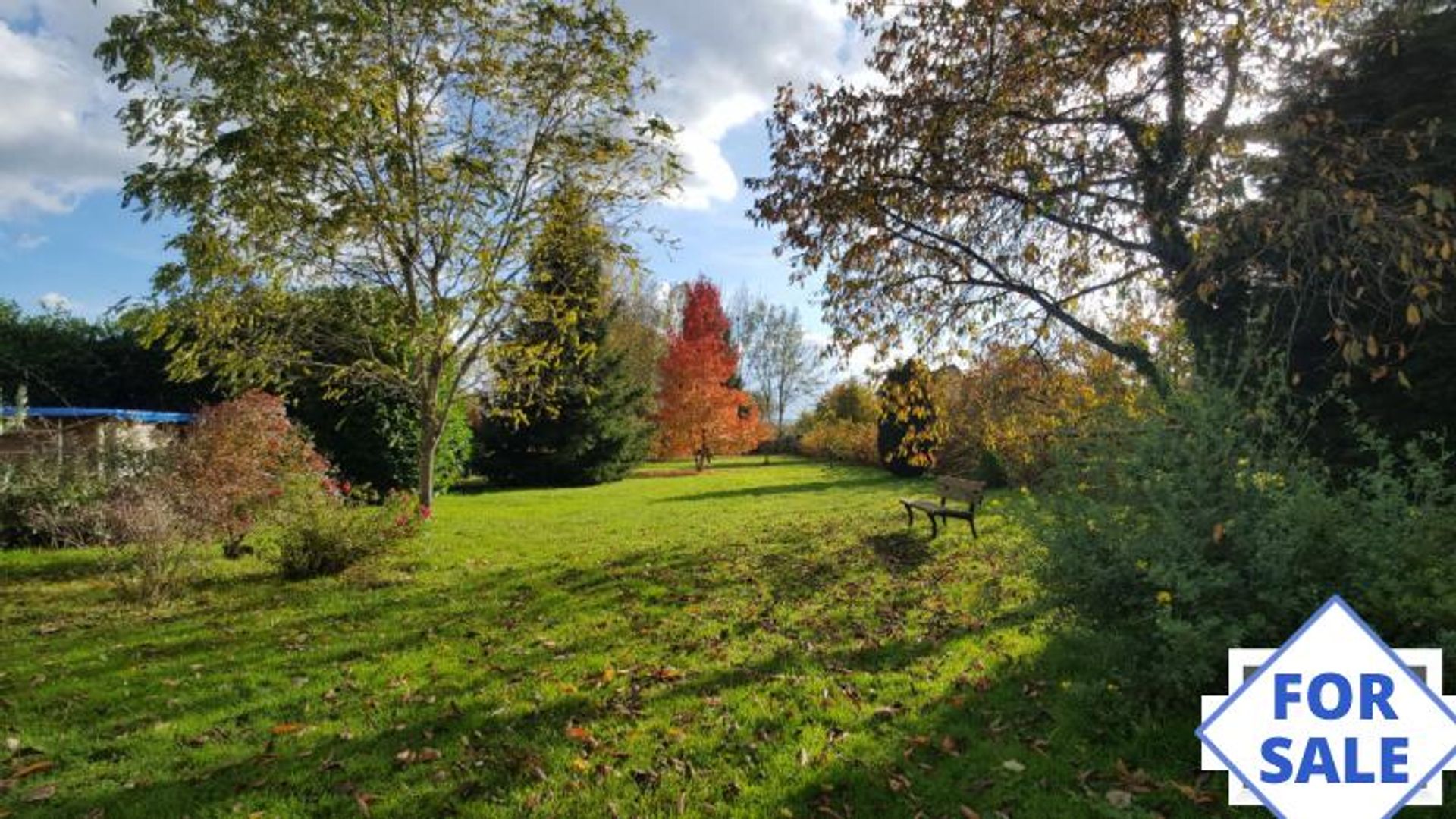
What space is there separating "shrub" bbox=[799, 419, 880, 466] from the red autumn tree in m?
4.20

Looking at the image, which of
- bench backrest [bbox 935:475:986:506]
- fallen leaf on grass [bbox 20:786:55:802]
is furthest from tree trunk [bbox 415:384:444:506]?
bench backrest [bbox 935:475:986:506]

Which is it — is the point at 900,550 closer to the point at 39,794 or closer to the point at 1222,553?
the point at 1222,553

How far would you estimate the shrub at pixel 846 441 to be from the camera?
90.3 ft

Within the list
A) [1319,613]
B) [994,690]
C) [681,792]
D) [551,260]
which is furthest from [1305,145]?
[551,260]

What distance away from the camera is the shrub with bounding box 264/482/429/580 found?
26.3 ft

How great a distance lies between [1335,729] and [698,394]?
25.5 meters

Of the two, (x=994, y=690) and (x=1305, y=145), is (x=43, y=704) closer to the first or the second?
(x=994, y=690)

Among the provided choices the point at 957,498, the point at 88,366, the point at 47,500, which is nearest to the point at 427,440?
the point at 47,500

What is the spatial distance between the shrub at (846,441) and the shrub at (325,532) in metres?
20.5

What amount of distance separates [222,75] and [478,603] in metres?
6.85

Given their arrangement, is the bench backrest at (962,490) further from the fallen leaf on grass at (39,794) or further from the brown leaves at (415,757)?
the fallen leaf on grass at (39,794)

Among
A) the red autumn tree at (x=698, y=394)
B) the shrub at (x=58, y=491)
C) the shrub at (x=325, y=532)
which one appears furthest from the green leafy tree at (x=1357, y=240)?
the red autumn tree at (x=698, y=394)

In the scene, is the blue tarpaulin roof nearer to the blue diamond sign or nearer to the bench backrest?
the bench backrest

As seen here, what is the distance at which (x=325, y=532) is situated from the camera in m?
8.03
